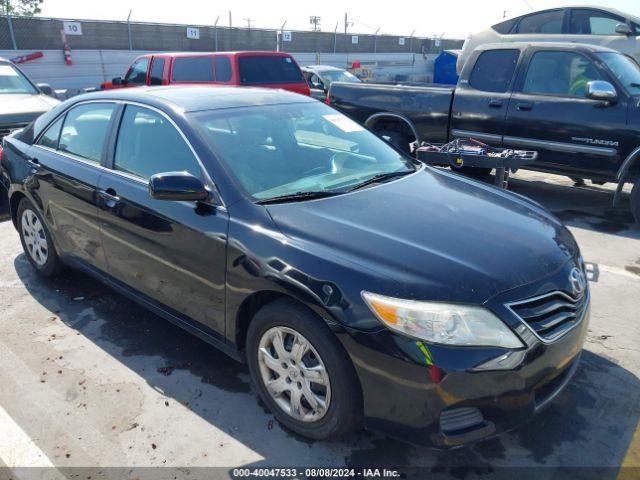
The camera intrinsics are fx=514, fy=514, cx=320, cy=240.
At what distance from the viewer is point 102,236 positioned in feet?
11.7

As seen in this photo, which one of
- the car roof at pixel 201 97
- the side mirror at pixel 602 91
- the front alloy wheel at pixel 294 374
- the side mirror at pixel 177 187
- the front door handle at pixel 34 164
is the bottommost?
the front alloy wheel at pixel 294 374

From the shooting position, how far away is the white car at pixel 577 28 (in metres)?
9.16

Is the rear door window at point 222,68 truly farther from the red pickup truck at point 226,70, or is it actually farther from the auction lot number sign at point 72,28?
the auction lot number sign at point 72,28

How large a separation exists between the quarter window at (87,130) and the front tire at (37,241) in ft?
2.40

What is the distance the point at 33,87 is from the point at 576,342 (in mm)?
9596

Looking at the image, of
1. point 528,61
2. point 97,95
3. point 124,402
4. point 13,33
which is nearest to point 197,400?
point 124,402

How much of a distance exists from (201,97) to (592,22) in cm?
876

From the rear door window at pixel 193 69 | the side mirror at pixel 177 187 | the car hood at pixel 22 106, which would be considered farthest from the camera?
the rear door window at pixel 193 69

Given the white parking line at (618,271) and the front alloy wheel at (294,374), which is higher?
Result: the front alloy wheel at (294,374)

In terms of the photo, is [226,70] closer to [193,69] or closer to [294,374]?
[193,69]

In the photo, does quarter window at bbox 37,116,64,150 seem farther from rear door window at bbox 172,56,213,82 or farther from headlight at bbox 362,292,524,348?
rear door window at bbox 172,56,213,82

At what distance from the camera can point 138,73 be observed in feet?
37.7

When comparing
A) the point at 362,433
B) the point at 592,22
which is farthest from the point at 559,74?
the point at 362,433

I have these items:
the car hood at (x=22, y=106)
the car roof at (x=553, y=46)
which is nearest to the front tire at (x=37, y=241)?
the car hood at (x=22, y=106)
